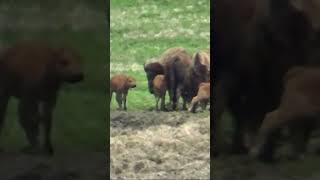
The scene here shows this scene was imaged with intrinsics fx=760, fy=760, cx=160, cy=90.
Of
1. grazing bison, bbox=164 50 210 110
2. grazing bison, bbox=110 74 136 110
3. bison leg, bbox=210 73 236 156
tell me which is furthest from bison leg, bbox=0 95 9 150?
bison leg, bbox=210 73 236 156

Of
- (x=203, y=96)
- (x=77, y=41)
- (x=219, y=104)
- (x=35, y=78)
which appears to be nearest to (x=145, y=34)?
(x=77, y=41)

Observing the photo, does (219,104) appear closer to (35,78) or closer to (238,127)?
(238,127)

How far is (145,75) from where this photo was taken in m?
6.66

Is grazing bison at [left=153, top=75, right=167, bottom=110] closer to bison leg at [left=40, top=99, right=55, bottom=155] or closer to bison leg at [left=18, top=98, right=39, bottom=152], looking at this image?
bison leg at [left=40, top=99, right=55, bottom=155]

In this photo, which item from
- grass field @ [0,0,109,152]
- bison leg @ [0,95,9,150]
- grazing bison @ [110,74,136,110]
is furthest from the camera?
bison leg @ [0,95,9,150]

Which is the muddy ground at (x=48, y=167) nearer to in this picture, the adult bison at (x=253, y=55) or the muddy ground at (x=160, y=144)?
the muddy ground at (x=160, y=144)

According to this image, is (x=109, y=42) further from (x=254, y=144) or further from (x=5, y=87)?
(x=254, y=144)

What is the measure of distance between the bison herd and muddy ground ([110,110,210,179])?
108mm

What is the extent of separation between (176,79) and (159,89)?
18cm

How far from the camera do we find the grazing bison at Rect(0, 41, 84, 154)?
6.81 m

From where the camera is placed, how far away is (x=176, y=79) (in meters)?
6.71

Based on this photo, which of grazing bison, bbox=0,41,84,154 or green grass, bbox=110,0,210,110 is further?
grazing bison, bbox=0,41,84,154

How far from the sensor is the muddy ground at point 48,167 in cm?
683

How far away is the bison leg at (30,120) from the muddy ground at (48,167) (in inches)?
4.8
